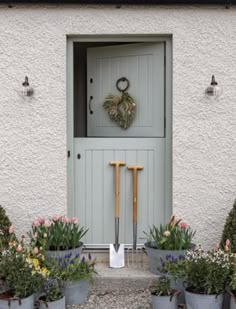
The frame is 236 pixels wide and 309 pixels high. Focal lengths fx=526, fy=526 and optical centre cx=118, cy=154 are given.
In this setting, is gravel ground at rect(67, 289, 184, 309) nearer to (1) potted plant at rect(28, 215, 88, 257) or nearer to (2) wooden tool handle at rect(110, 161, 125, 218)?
(1) potted plant at rect(28, 215, 88, 257)

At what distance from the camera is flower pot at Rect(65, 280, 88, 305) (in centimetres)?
456

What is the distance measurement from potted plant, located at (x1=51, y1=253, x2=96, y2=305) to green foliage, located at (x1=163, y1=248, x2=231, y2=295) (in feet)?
2.42

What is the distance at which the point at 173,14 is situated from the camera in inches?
212

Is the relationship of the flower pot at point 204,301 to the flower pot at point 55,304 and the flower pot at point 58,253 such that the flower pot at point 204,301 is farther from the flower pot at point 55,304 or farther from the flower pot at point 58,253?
the flower pot at point 58,253

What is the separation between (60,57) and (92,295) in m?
2.39

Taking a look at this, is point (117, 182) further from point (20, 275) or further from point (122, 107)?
point (20, 275)

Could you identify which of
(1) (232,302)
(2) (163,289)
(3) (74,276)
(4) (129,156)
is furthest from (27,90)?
(1) (232,302)

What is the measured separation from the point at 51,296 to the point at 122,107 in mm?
2320

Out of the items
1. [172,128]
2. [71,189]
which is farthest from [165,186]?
[71,189]

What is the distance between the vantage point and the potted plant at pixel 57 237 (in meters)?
4.78

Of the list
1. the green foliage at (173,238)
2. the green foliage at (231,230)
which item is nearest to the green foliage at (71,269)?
the green foliage at (173,238)

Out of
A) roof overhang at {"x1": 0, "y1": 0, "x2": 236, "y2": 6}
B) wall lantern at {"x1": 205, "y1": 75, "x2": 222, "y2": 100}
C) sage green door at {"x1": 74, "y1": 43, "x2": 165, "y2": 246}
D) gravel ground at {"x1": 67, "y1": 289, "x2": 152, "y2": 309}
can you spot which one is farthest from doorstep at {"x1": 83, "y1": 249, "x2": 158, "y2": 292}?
roof overhang at {"x1": 0, "y1": 0, "x2": 236, "y2": 6}

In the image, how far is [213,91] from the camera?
535 centimetres

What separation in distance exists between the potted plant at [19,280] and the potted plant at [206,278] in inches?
47.9
